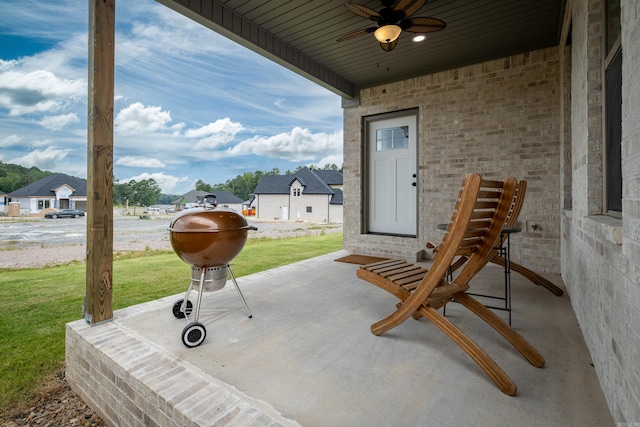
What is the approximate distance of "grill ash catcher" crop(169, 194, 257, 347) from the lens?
2094mm

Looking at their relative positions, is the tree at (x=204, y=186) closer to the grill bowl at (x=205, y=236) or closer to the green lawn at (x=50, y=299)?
the green lawn at (x=50, y=299)

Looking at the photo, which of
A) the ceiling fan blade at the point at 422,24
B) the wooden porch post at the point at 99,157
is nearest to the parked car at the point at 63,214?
the wooden porch post at the point at 99,157

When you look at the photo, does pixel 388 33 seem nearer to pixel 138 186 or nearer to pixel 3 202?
pixel 138 186

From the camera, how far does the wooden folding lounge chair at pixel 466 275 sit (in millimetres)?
1616

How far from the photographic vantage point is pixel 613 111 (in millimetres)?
1760

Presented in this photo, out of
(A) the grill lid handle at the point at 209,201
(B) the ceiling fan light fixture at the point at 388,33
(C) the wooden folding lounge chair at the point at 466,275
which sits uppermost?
(B) the ceiling fan light fixture at the point at 388,33

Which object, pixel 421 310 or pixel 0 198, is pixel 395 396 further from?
pixel 0 198

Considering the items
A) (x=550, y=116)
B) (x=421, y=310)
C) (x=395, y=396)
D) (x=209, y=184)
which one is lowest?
(x=395, y=396)

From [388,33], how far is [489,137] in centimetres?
223

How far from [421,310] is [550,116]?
146 inches

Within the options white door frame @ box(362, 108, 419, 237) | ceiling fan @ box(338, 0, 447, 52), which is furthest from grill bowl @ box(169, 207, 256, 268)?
white door frame @ box(362, 108, 419, 237)

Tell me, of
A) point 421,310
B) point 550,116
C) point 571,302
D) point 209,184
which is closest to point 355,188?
point 209,184

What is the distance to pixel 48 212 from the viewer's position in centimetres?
385

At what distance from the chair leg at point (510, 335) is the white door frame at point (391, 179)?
3.36m
